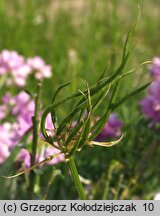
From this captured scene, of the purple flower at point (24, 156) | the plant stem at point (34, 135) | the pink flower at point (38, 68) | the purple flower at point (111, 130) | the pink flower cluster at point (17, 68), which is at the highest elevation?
the pink flower at point (38, 68)

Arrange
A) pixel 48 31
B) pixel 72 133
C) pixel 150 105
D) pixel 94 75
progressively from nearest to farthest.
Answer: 1. pixel 72 133
2. pixel 150 105
3. pixel 94 75
4. pixel 48 31

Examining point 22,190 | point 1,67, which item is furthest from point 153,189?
point 1,67

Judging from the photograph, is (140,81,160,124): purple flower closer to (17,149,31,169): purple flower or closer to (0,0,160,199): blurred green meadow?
(0,0,160,199): blurred green meadow

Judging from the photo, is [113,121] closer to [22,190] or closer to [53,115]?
[22,190]

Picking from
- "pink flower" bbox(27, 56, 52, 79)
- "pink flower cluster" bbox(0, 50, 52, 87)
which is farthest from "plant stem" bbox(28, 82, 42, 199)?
"pink flower" bbox(27, 56, 52, 79)

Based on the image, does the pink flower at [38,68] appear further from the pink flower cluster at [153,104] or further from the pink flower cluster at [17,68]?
the pink flower cluster at [153,104]

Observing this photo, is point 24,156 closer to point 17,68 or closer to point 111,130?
point 111,130

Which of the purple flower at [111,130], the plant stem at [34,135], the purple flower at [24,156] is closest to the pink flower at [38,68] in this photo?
the purple flower at [111,130]
